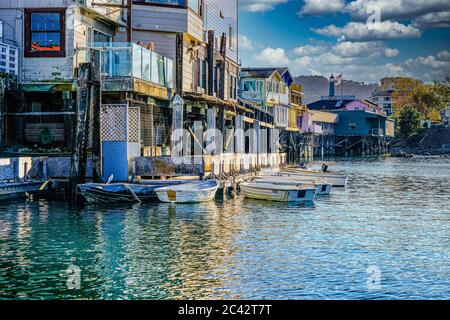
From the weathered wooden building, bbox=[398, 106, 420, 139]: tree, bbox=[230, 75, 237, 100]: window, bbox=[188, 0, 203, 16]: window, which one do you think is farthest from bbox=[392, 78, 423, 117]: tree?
the weathered wooden building

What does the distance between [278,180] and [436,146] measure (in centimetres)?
12004

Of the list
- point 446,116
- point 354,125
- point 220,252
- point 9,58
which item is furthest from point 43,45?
point 446,116

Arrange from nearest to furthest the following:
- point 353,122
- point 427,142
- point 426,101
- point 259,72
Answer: point 259,72 < point 353,122 < point 427,142 < point 426,101

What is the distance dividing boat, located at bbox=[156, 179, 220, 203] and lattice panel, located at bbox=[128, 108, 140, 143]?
128 inches

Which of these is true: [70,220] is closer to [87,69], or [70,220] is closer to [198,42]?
[87,69]

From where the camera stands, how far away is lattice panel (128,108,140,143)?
33562 millimetres

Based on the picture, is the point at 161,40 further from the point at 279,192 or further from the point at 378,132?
the point at 378,132

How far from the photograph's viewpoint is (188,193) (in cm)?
3228

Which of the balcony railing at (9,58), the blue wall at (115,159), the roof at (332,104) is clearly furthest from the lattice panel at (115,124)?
the roof at (332,104)

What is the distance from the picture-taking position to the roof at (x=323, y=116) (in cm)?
11621

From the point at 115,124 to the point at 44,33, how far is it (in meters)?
5.77

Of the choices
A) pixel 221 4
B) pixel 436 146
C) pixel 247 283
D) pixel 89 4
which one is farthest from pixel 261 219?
pixel 436 146

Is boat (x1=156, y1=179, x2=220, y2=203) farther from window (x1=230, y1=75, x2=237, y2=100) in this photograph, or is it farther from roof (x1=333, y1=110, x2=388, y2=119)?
roof (x1=333, y1=110, x2=388, y2=119)

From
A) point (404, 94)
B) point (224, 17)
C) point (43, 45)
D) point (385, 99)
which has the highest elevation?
point (404, 94)
